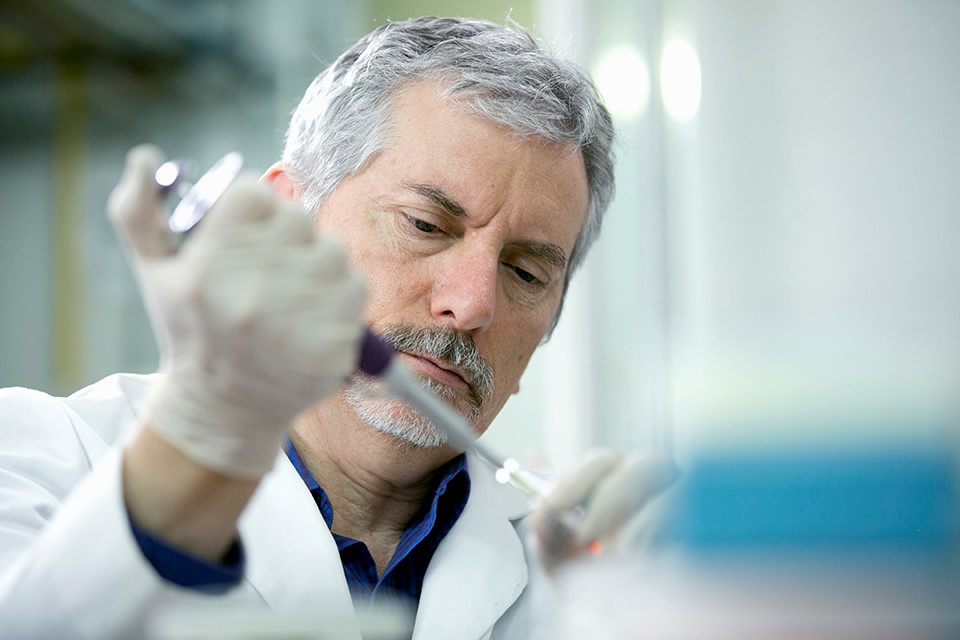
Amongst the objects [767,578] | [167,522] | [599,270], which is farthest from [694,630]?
[599,270]

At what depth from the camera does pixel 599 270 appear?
1.82 meters

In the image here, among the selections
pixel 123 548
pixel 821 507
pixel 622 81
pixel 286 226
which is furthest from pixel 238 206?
pixel 622 81

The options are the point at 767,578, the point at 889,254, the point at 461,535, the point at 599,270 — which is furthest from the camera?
the point at 599,270

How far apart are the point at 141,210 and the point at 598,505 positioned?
0.67 meters

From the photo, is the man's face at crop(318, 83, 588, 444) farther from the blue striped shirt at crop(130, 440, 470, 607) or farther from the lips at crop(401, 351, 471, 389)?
the blue striped shirt at crop(130, 440, 470, 607)

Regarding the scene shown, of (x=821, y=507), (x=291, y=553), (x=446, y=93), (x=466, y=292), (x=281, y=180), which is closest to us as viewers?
(x=821, y=507)

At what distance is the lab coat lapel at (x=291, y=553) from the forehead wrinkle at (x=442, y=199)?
35 centimetres

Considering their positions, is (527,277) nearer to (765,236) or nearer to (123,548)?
(765,236)

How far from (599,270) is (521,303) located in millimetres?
642

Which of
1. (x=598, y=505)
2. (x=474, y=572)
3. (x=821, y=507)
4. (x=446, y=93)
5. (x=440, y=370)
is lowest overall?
(x=474, y=572)

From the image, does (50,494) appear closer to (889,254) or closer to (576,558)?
(576,558)

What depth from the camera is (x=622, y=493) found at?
3.62 feet

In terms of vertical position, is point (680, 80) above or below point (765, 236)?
above

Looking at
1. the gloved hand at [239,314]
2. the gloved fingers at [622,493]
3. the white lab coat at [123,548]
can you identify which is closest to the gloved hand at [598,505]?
the gloved fingers at [622,493]
